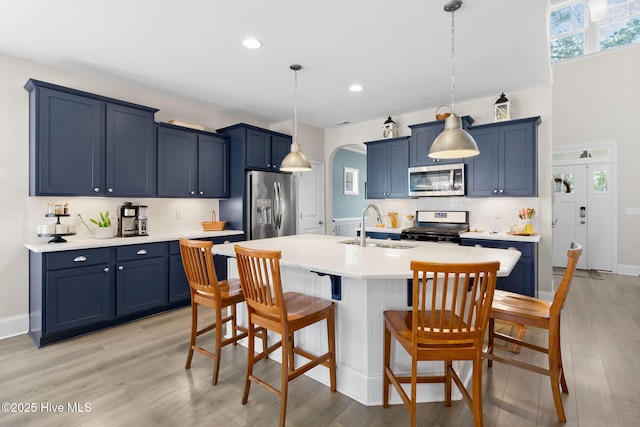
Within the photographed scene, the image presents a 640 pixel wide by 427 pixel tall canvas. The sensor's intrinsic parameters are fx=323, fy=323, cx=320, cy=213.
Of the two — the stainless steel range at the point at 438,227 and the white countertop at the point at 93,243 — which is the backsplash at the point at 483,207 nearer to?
the stainless steel range at the point at 438,227

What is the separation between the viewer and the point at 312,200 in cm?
607

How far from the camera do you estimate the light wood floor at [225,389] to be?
1.89 m

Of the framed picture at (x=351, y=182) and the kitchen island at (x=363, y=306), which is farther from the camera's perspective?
the framed picture at (x=351, y=182)

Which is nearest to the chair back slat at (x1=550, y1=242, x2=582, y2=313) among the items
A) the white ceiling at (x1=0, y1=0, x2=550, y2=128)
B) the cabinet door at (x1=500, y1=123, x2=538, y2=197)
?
the white ceiling at (x1=0, y1=0, x2=550, y2=128)

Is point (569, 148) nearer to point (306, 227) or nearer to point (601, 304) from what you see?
point (601, 304)

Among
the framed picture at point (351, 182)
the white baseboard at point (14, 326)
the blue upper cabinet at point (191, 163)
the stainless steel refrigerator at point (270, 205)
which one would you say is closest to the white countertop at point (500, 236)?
the stainless steel refrigerator at point (270, 205)

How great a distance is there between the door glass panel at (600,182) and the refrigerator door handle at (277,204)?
566 cm

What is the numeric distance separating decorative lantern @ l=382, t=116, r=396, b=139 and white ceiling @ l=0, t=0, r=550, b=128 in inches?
31.2

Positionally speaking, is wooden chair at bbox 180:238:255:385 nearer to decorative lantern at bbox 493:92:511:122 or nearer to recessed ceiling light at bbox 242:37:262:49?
recessed ceiling light at bbox 242:37:262:49

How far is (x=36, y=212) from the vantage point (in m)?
3.29

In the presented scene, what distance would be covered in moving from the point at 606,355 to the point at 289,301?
265cm

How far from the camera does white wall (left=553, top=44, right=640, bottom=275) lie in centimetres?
546

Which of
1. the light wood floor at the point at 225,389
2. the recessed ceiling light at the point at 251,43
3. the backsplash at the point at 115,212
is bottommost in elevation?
the light wood floor at the point at 225,389

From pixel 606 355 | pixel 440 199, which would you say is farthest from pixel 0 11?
pixel 606 355
